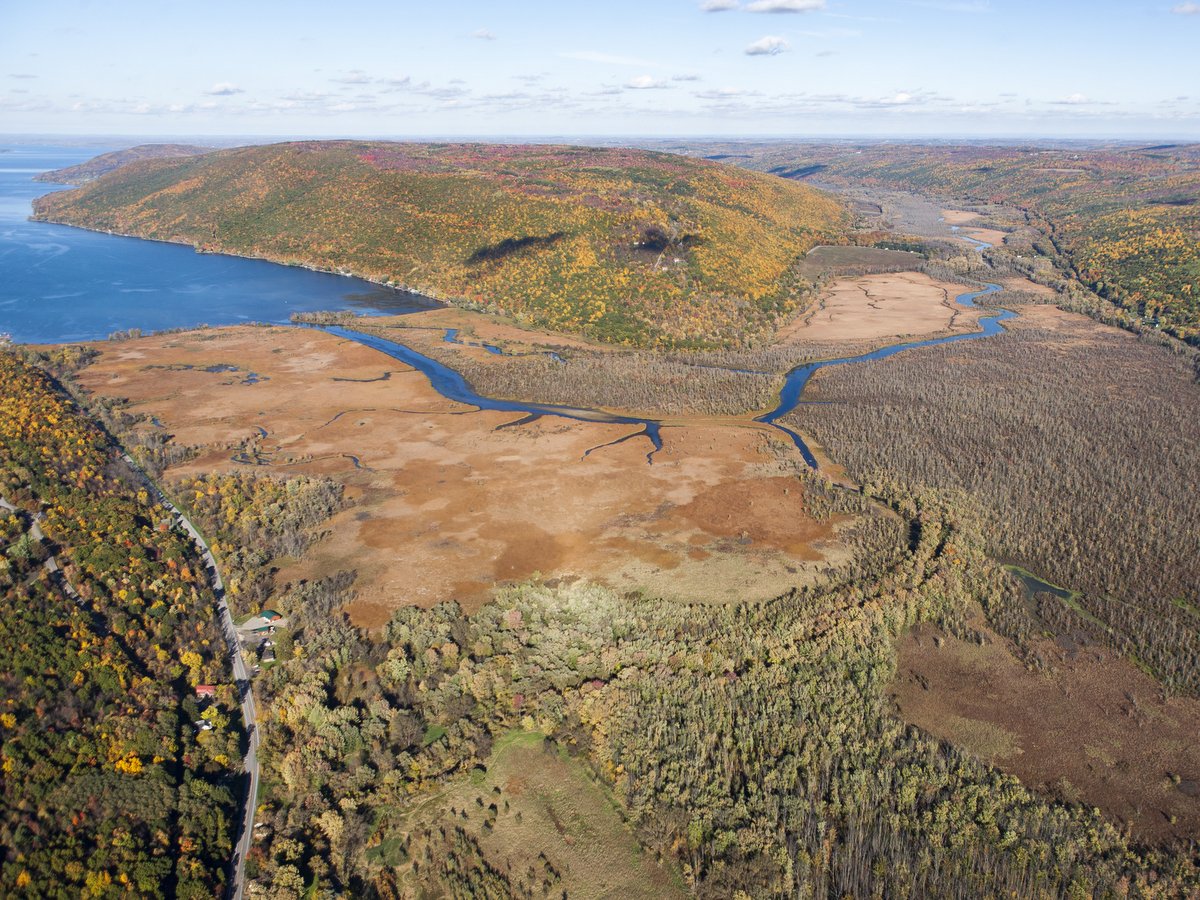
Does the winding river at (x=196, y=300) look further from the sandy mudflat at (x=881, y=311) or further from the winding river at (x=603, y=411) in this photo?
the sandy mudflat at (x=881, y=311)

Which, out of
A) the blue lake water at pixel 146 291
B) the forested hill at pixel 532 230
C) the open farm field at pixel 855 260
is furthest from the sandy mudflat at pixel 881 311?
the blue lake water at pixel 146 291

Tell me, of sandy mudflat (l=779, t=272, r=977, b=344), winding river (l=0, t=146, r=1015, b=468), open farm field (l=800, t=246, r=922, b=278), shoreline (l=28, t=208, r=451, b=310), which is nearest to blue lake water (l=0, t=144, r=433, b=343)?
winding river (l=0, t=146, r=1015, b=468)

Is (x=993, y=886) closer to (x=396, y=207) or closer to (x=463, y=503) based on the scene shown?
(x=463, y=503)

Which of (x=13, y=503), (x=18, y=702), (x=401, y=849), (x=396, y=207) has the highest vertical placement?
(x=396, y=207)

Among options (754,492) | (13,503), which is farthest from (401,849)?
(13,503)

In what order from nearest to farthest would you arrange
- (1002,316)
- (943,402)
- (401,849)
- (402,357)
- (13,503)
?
(401,849)
(13,503)
(943,402)
(402,357)
(1002,316)

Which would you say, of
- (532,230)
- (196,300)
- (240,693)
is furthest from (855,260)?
(240,693)

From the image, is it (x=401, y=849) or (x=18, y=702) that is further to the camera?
(x=18, y=702)
